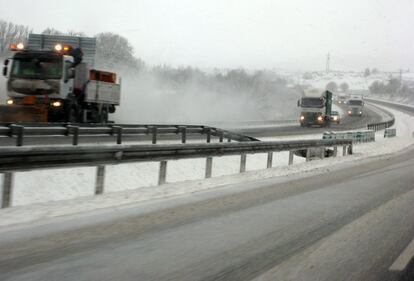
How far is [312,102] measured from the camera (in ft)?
168

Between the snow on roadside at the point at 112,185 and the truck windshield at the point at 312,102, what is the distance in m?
32.9

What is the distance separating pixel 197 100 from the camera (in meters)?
75.4

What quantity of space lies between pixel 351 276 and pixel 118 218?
3.57m

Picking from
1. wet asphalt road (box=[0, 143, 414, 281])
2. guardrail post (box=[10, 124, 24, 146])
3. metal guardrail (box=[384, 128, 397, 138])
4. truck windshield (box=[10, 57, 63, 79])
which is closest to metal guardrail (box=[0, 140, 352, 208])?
wet asphalt road (box=[0, 143, 414, 281])

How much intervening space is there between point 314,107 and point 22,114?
120ft

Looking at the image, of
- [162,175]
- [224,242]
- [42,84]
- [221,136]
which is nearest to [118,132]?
[42,84]

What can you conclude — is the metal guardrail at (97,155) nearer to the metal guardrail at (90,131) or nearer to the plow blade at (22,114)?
the metal guardrail at (90,131)

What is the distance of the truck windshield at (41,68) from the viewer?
63.2ft

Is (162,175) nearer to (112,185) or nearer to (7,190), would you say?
(112,185)

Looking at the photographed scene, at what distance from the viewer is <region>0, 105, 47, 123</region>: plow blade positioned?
1867 centimetres

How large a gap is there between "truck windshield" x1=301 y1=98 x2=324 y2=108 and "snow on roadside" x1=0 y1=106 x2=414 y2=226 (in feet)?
108

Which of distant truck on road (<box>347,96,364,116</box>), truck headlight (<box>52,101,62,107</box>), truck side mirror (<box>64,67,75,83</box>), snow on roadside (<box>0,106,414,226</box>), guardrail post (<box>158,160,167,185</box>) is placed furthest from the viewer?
distant truck on road (<box>347,96,364,116</box>)

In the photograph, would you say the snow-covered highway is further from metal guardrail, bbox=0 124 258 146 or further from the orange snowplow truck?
the orange snowplow truck

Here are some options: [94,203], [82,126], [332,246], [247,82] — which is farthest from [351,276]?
[247,82]
